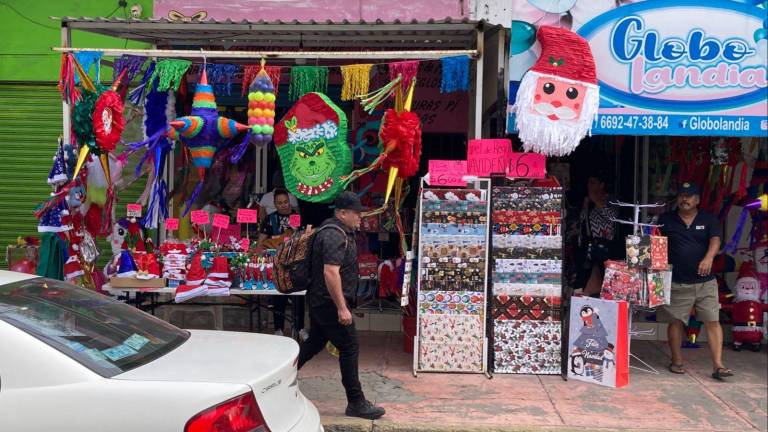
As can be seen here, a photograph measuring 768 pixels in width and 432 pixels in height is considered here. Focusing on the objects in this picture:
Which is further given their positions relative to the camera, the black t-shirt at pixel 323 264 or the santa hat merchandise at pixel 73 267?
the santa hat merchandise at pixel 73 267

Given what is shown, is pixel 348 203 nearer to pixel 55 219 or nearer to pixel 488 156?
pixel 488 156

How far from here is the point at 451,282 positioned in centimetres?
626

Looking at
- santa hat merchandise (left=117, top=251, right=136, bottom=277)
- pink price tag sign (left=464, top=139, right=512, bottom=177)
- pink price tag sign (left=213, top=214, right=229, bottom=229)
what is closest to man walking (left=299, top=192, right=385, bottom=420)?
pink price tag sign (left=464, top=139, right=512, bottom=177)

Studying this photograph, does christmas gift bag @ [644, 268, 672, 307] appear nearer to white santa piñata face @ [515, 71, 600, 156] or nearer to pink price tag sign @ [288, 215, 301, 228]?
white santa piñata face @ [515, 71, 600, 156]

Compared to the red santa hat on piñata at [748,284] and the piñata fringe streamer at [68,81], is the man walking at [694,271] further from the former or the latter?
the piñata fringe streamer at [68,81]

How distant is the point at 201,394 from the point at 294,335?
4004 mm

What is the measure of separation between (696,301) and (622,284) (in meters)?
0.84

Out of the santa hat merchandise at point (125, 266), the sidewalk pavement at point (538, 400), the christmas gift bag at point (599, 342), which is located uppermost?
the santa hat merchandise at point (125, 266)

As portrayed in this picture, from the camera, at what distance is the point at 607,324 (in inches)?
236

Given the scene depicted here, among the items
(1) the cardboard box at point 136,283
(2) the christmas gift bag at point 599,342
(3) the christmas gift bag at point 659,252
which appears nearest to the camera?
(2) the christmas gift bag at point 599,342

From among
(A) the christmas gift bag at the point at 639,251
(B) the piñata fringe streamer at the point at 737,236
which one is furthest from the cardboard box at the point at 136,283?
(B) the piñata fringe streamer at the point at 737,236

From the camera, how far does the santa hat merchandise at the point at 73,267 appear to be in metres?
6.73

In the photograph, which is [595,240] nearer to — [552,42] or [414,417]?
[552,42]

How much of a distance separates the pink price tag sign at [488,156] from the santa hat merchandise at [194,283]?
9.04ft
